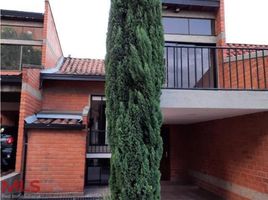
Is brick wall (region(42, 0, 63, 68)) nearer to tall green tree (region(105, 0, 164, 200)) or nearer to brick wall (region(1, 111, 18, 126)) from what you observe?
brick wall (region(1, 111, 18, 126))

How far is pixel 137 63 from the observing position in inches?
167

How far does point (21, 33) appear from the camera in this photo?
438 inches

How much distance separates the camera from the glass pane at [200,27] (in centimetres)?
963

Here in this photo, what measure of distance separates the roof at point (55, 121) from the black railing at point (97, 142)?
0.98 m

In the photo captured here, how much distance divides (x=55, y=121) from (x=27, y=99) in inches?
40.3

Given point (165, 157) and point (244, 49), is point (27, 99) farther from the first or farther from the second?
point (165, 157)

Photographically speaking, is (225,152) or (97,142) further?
(97,142)

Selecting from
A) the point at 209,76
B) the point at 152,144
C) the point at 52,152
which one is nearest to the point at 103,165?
the point at 52,152

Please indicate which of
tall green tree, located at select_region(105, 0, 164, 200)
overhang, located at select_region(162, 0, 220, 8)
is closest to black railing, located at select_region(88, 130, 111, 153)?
tall green tree, located at select_region(105, 0, 164, 200)

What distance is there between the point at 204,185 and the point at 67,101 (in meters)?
5.72

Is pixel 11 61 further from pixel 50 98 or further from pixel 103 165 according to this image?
pixel 103 165

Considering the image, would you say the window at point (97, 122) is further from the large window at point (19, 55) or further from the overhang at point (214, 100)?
the overhang at point (214, 100)

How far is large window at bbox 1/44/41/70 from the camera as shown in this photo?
10750 millimetres

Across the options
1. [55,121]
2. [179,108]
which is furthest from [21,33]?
[179,108]
